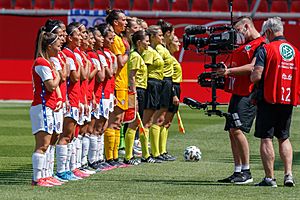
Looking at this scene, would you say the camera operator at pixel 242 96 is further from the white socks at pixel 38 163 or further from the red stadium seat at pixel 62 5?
the red stadium seat at pixel 62 5

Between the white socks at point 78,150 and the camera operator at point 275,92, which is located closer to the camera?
the camera operator at point 275,92

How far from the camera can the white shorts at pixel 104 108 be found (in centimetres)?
1476

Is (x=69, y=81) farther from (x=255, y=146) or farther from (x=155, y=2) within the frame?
(x=155, y=2)

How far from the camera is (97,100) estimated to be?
14.7 meters

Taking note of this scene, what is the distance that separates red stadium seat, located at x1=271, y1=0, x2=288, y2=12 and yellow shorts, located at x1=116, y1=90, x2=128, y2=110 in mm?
20797

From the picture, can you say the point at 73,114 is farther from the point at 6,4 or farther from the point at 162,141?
the point at 6,4

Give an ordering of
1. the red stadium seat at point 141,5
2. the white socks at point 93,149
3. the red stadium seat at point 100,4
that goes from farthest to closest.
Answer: the red stadium seat at point 100,4 → the red stadium seat at point 141,5 → the white socks at point 93,149

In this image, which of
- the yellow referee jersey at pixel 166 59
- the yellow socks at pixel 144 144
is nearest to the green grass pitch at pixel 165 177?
the yellow socks at pixel 144 144

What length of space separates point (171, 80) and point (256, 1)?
60.2 feet

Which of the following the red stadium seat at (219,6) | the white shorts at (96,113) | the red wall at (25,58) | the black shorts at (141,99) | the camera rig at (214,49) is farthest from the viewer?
the red stadium seat at (219,6)

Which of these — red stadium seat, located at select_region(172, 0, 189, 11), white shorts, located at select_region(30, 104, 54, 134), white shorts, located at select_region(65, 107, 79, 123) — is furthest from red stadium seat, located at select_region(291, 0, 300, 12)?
white shorts, located at select_region(30, 104, 54, 134)

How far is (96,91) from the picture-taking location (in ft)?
48.4

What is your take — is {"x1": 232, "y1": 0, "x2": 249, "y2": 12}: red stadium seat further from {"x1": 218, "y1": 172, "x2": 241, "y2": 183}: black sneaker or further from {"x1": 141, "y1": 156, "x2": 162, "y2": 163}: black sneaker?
{"x1": 218, "y1": 172, "x2": 241, "y2": 183}: black sneaker

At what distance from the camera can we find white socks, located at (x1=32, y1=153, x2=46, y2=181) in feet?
40.6
